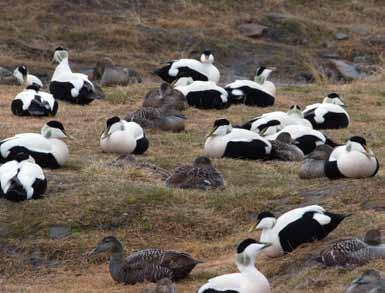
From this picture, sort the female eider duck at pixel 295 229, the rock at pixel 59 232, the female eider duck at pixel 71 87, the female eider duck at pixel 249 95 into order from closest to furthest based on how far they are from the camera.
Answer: the female eider duck at pixel 295 229
the rock at pixel 59 232
the female eider duck at pixel 71 87
the female eider duck at pixel 249 95

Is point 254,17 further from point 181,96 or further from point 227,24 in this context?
point 181,96

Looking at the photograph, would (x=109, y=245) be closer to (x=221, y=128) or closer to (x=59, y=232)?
(x=59, y=232)

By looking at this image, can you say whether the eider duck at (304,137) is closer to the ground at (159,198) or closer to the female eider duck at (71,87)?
the ground at (159,198)

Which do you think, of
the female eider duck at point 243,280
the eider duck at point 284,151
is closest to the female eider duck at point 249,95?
the eider duck at point 284,151

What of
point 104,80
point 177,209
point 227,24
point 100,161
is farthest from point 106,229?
point 227,24

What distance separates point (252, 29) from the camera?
27.9m

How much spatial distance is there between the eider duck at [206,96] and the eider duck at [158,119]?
67.1 inches

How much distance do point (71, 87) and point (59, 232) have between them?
7.72 m

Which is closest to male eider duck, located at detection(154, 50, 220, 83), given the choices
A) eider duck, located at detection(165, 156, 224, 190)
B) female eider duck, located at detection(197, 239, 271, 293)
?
eider duck, located at detection(165, 156, 224, 190)

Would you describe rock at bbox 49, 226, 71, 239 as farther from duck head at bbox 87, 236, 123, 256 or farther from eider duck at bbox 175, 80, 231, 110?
eider duck at bbox 175, 80, 231, 110

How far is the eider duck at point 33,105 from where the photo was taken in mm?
17641

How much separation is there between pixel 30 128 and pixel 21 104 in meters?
0.96

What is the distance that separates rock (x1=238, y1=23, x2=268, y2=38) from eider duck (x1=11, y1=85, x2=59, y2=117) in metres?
10.3

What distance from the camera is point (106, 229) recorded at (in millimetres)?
11820
